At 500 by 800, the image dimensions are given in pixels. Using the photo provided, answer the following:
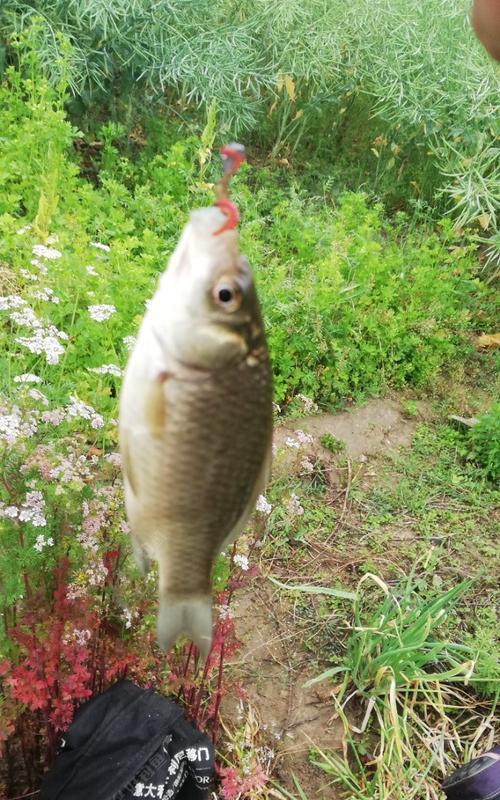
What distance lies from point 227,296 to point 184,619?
22.5 inches

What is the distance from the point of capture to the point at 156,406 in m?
0.94

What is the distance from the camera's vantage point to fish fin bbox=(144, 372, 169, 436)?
0.93 m

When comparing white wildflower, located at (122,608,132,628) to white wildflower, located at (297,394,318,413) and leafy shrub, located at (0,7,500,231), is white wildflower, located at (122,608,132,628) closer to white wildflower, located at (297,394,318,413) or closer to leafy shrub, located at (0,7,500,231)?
white wildflower, located at (297,394,318,413)

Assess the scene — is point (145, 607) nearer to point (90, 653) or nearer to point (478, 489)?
point (90, 653)

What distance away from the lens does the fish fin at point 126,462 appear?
99cm

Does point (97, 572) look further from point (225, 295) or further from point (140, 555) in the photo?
point (225, 295)

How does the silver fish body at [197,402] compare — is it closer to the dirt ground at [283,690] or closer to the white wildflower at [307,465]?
the dirt ground at [283,690]

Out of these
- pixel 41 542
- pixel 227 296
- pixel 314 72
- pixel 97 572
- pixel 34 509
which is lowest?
pixel 97 572

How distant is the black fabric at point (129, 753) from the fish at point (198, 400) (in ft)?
3.44

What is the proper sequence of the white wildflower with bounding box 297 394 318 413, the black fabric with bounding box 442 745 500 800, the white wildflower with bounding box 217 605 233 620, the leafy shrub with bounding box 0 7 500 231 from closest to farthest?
the white wildflower with bounding box 217 605 233 620 < the black fabric with bounding box 442 745 500 800 < the white wildflower with bounding box 297 394 318 413 < the leafy shrub with bounding box 0 7 500 231

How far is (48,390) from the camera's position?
2.64m

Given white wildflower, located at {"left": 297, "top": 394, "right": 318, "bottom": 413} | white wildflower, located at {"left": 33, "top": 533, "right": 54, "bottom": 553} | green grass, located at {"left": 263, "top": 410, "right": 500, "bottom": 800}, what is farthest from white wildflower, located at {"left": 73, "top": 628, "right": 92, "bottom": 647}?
white wildflower, located at {"left": 297, "top": 394, "right": 318, "bottom": 413}

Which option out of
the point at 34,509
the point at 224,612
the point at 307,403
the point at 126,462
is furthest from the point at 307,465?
the point at 126,462

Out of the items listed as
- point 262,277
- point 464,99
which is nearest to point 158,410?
point 262,277
